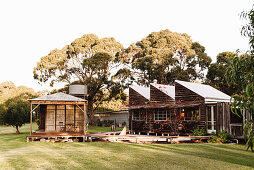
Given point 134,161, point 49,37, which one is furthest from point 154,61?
point 134,161

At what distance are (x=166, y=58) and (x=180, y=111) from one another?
1297 centimetres

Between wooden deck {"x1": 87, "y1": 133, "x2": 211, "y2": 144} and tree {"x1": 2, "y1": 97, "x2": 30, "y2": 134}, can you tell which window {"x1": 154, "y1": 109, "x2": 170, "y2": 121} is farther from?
tree {"x1": 2, "y1": 97, "x2": 30, "y2": 134}

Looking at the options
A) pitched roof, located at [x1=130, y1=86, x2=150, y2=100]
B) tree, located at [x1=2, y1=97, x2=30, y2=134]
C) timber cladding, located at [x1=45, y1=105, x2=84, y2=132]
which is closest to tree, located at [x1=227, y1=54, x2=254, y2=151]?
timber cladding, located at [x1=45, y1=105, x2=84, y2=132]

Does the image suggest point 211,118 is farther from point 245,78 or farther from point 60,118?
point 245,78

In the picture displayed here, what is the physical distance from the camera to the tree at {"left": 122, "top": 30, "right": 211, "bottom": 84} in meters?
31.3

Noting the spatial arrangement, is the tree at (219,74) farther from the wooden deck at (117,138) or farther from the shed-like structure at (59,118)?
the shed-like structure at (59,118)

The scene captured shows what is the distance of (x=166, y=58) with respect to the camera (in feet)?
103

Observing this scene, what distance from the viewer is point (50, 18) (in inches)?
961

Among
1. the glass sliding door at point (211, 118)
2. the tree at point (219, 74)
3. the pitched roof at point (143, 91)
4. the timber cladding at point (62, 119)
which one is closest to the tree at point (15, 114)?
the timber cladding at point (62, 119)

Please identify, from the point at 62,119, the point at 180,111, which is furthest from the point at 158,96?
the point at 62,119

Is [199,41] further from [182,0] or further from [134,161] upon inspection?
[134,161]

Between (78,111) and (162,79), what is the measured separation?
14.7 metres

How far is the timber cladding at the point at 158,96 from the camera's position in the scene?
837 inches

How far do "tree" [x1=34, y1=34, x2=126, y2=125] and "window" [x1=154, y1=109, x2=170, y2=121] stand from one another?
1204cm
